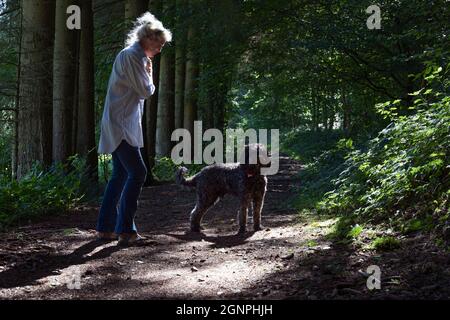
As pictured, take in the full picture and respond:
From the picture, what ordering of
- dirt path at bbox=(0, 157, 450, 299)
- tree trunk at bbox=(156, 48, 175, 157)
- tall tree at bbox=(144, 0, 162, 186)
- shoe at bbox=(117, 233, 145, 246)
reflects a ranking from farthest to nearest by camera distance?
tree trunk at bbox=(156, 48, 175, 157), tall tree at bbox=(144, 0, 162, 186), shoe at bbox=(117, 233, 145, 246), dirt path at bbox=(0, 157, 450, 299)

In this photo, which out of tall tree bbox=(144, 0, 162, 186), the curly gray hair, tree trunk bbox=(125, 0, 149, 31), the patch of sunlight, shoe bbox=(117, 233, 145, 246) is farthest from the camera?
tall tree bbox=(144, 0, 162, 186)

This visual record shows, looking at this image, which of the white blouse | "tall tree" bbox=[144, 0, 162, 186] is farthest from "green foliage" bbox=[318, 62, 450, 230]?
"tall tree" bbox=[144, 0, 162, 186]

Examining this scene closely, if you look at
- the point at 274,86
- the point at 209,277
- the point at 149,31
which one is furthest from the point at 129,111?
the point at 274,86

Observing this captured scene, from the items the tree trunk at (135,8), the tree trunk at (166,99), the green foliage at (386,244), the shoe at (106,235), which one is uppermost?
the tree trunk at (135,8)

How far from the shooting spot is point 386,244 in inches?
177

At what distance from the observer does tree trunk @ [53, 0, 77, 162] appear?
364 inches

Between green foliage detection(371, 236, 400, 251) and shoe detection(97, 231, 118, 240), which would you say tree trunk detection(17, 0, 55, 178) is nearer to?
shoe detection(97, 231, 118, 240)

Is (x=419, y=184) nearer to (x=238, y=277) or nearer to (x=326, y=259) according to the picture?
(x=326, y=259)

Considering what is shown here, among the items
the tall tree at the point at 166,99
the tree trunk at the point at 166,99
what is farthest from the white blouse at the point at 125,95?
the tree trunk at the point at 166,99

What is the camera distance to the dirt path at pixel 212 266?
3593 mm

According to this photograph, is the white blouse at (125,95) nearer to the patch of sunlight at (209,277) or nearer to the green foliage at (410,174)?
the patch of sunlight at (209,277)

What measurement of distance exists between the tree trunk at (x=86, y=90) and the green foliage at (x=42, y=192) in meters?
1.55

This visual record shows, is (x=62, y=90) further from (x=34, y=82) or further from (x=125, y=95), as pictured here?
(x=125, y=95)

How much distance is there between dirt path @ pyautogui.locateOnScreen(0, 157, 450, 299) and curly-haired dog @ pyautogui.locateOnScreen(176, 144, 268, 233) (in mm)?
298
